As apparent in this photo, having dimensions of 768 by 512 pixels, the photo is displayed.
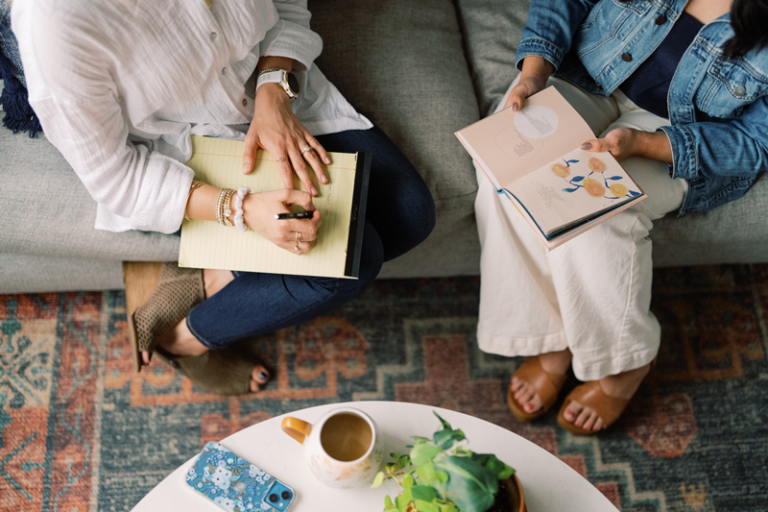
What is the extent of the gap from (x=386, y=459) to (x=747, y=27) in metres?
0.94

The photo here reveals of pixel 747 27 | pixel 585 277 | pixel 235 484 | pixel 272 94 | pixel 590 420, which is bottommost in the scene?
pixel 590 420

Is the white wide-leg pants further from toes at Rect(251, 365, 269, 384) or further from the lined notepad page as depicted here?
toes at Rect(251, 365, 269, 384)

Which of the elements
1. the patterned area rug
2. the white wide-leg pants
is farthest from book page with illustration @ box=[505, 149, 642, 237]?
the patterned area rug

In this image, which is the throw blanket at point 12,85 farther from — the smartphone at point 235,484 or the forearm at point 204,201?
the smartphone at point 235,484

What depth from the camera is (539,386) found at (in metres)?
1.27

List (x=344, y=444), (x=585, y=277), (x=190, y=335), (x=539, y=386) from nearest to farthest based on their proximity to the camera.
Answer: (x=344, y=444) < (x=585, y=277) < (x=190, y=335) < (x=539, y=386)

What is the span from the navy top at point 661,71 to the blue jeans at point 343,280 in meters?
0.52

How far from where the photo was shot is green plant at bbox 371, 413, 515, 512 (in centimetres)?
53

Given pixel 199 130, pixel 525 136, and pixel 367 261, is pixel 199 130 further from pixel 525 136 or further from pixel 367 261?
pixel 525 136

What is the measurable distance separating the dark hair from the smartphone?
1066 mm

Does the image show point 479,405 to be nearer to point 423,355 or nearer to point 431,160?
point 423,355

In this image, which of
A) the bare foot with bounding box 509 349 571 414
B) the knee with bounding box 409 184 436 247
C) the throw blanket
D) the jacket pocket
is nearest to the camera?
the throw blanket

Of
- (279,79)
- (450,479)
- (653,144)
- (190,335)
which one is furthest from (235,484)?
(653,144)

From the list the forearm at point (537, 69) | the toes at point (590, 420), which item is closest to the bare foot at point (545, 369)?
the toes at point (590, 420)
